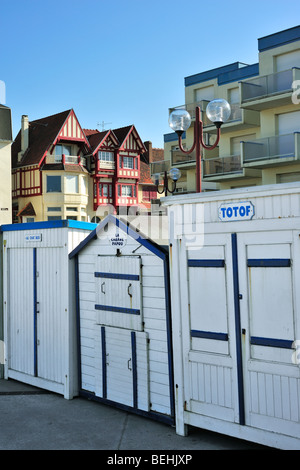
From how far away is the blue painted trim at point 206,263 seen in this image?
217 inches

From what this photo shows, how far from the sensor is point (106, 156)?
4694 cm

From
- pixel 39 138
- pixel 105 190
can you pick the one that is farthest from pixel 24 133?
pixel 105 190

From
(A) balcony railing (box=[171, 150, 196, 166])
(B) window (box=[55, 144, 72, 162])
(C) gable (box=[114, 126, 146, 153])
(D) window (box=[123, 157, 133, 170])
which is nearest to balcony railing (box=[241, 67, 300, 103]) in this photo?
(A) balcony railing (box=[171, 150, 196, 166])

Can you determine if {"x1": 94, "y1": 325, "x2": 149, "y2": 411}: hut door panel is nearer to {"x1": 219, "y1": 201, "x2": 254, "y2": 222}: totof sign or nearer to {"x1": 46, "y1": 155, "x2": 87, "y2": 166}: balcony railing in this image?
{"x1": 219, "y1": 201, "x2": 254, "y2": 222}: totof sign

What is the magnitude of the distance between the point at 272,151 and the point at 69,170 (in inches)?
892

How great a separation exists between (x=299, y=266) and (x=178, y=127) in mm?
5735

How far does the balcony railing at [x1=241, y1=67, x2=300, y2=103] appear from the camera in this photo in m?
24.0

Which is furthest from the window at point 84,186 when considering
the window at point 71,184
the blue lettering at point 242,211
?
the blue lettering at point 242,211

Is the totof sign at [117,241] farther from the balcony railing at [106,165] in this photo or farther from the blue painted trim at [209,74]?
the balcony railing at [106,165]

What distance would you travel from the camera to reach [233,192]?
539 cm

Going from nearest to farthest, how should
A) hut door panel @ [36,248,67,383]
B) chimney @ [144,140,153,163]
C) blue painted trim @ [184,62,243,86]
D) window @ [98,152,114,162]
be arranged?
hut door panel @ [36,248,67,383]
blue painted trim @ [184,62,243,86]
window @ [98,152,114,162]
chimney @ [144,140,153,163]

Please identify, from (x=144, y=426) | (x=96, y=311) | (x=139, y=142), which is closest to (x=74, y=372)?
(x=96, y=311)

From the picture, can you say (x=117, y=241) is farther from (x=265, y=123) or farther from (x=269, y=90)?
(x=265, y=123)

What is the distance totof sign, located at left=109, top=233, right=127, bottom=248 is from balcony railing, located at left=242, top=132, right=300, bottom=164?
1814 cm
